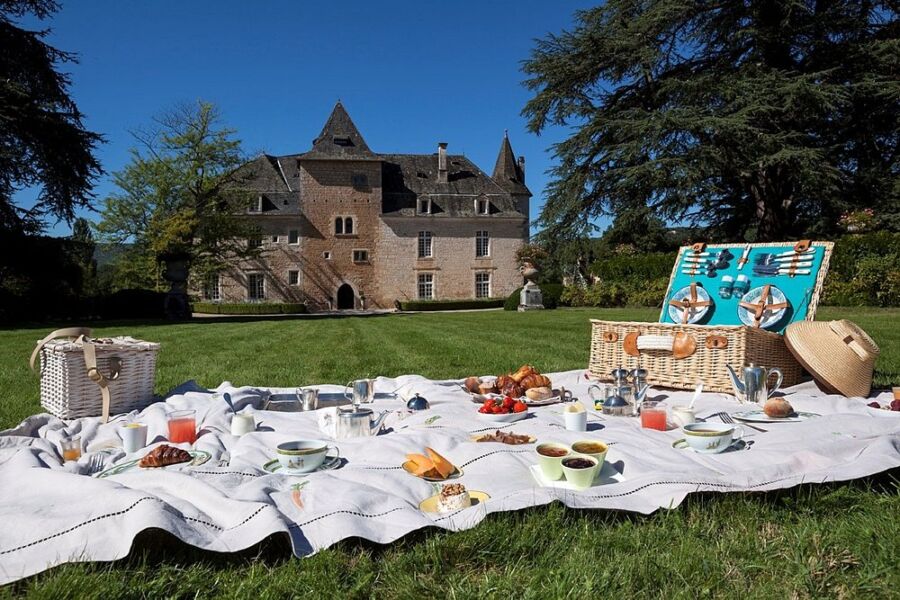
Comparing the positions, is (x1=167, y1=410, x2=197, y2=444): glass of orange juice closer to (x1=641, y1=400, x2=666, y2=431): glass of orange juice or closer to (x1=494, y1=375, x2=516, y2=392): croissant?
(x1=494, y1=375, x2=516, y2=392): croissant

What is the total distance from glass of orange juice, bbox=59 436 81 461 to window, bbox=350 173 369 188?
31293mm

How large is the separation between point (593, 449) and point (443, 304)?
2984cm

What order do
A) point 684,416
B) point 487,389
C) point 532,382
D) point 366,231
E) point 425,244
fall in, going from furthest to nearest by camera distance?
point 425,244
point 366,231
point 487,389
point 532,382
point 684,416

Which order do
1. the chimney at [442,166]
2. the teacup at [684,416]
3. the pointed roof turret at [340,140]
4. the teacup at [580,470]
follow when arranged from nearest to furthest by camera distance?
the teacup at [580,470] → the teacup at [684,416] → the pointed roof turret at [340,140] → the chimney at [442,166]

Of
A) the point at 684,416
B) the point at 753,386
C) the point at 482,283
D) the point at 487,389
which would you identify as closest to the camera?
the point at 684,416

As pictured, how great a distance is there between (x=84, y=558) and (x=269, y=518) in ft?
1.74

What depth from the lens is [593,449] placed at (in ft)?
7.47

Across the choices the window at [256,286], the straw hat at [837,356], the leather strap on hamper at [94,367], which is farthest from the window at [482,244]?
the leather strap on hamper at [94,367]

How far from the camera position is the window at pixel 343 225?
109 feet

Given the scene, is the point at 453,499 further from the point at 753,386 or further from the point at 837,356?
the point at 837,356

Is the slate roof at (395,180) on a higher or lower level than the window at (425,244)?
higher

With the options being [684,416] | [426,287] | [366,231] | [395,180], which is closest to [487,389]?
[684,416]

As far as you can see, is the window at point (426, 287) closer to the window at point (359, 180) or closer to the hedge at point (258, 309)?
the window at point (359, 180)

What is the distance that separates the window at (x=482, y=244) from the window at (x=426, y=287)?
316cm
